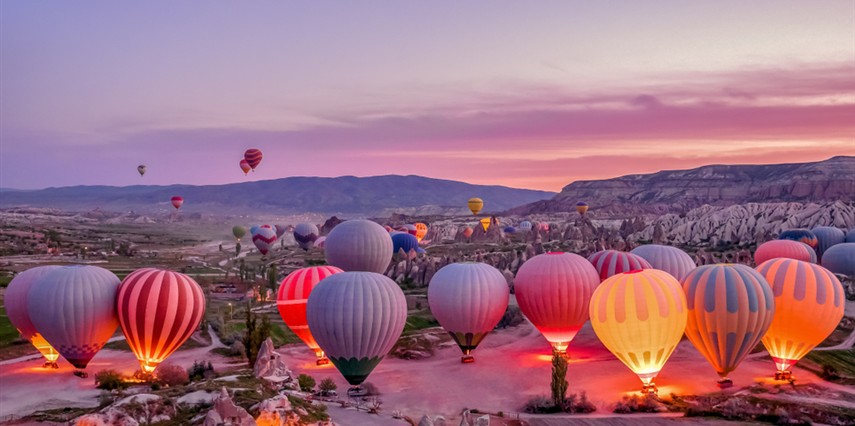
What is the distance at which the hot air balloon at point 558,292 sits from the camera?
Result: 109 ft

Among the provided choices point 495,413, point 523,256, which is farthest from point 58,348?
point 523,256

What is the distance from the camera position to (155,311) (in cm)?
2928

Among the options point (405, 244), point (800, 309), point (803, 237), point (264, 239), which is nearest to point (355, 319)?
point (800, 309)

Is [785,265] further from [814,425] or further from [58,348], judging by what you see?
[58,348]

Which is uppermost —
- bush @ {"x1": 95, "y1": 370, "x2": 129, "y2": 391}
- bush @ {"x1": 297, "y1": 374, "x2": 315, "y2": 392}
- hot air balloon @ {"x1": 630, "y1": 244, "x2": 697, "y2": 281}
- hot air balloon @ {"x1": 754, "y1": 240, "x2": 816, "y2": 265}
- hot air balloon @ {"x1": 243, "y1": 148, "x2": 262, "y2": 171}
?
hot air balloon @ {"x1": 243, "y1": 148, "x2": 262, "y2": 171}

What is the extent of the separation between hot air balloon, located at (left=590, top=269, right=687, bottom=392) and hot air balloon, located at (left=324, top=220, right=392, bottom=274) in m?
19.4

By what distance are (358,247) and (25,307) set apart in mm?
19503

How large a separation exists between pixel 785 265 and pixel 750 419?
28.1 ft

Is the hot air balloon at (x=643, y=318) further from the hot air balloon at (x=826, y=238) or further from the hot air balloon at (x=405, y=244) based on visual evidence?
the hot air balloon at (x=826, y=238)

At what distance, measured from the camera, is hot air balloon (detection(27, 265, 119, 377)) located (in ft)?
95.0

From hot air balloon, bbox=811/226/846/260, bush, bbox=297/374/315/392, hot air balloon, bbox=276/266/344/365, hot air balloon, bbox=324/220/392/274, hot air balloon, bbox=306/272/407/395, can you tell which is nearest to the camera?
hot air balloon, bbox=306/272/407/395

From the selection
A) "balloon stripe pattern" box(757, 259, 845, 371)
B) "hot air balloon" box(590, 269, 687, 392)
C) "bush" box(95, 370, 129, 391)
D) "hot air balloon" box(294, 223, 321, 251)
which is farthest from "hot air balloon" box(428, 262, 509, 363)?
"hot air balloon" box(294, 223, 321, 251)

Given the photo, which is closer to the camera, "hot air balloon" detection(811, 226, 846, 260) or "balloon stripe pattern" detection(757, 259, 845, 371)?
"balloon stripe pattern" detection(757, 259, 845, 371)

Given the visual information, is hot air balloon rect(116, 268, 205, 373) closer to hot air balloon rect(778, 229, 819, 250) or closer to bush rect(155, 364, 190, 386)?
bush rect(155, 364, 190, 386)
